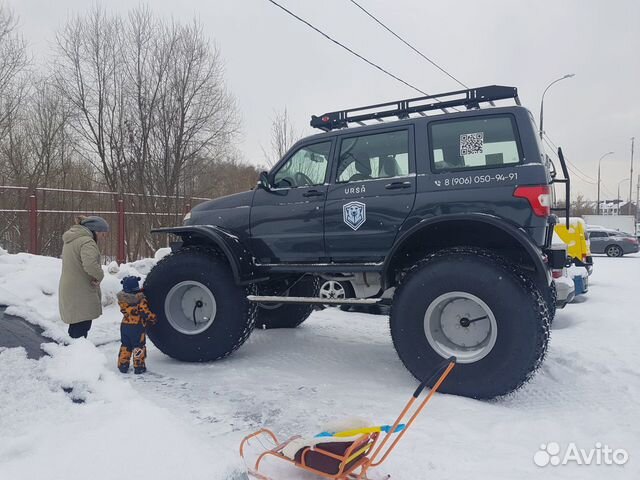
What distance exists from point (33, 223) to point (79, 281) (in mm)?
5674

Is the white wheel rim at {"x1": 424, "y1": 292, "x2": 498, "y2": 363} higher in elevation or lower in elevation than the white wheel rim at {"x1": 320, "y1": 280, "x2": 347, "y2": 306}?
lower

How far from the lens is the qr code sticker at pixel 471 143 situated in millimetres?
4363

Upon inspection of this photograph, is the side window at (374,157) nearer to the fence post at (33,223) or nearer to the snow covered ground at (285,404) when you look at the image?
the snow covered ground at (285,404)

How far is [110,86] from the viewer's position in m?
17.0

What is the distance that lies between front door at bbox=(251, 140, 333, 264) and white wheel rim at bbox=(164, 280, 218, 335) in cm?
73

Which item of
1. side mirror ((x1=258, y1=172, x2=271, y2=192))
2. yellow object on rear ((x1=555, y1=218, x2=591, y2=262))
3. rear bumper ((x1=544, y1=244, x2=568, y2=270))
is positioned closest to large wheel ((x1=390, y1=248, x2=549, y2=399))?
rear bumper ((x1=544, y1=244, x2=568, y2=270))

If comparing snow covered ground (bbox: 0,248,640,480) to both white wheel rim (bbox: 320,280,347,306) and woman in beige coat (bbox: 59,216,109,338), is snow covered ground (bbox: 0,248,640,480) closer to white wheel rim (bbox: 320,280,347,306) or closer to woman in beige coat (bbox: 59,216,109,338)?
woman in beige coat (bbox: 59,216,109,338)

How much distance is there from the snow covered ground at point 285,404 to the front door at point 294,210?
1.21 m

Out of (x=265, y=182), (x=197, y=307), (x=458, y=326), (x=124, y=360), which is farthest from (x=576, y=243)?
(x=124, y=360)

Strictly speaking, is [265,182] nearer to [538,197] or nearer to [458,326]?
[458,326]

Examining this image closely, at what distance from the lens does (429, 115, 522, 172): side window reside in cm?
425

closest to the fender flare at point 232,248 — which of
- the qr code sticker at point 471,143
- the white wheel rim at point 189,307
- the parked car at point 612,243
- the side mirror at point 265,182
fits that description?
the white wheel rim at point 189,307

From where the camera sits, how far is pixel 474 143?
173 inches

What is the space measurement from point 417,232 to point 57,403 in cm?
307
